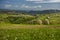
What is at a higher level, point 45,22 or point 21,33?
point 21,33

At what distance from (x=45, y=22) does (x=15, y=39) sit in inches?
560

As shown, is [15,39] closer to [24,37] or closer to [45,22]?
[24,37]

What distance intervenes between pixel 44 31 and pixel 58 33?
89.3 inches

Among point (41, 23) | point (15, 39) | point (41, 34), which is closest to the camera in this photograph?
point (15, 39)

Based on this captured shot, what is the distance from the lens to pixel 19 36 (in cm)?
2508

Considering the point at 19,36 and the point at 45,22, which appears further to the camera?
the point at 45,22

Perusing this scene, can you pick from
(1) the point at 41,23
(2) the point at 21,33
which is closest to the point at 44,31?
(2) the point at 21,33

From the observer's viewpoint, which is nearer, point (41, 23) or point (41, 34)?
point (41, 34)

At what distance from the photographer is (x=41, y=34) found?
26062 millimetres

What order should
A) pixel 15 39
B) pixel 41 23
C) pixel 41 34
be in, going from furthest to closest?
1. pixel 41 23
2. pixel 41 34
3. pixel 15 39

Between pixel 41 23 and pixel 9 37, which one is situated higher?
pixel 9 37

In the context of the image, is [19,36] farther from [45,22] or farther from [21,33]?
[45,22]

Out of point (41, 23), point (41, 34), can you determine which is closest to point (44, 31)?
point (41, 34)

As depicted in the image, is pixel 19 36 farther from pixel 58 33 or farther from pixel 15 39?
pixel 58 33
